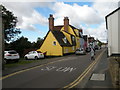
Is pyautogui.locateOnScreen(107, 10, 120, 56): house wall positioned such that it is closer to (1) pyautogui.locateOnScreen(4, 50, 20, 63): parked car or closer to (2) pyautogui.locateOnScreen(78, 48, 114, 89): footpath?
(2) pyautogui.locateOnScreen(78, 48, 114, 89): footpath

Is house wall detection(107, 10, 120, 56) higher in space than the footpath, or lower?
higher

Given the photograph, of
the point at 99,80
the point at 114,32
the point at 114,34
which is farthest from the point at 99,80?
the point at 114,32

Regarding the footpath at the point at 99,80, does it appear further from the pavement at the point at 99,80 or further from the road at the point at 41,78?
the road at the point at 41,78

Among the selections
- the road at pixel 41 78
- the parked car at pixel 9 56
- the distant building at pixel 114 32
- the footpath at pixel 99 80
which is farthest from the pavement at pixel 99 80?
the parked car at pixel 9 56

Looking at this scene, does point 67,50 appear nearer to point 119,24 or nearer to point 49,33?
point 49,33

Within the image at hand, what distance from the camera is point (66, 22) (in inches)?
1710

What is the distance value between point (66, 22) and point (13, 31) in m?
15.6

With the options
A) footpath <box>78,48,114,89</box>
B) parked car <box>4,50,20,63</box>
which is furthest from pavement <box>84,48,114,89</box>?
parked car <box>4,50,20,63</box>

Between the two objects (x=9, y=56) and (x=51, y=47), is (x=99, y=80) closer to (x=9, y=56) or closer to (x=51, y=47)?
(x=9, y=56)

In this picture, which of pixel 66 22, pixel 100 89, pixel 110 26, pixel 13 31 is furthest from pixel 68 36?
pixel 100 89

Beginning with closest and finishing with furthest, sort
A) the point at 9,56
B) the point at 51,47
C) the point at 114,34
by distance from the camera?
the point at 9,56
the point at 114,34
the point at 51,47

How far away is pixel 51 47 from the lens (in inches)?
1394

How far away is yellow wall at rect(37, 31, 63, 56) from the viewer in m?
34.2

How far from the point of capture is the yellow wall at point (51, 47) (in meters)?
34.2
